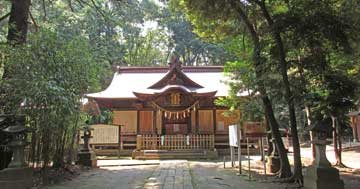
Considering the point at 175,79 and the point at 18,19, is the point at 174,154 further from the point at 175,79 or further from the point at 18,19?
the point at 18,19

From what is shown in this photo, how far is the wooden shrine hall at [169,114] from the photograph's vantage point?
17812 millimetres

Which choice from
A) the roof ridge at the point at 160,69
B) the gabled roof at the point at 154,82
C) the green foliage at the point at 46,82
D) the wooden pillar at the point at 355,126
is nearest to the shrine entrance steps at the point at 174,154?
the gabled roof at the point at 154,82

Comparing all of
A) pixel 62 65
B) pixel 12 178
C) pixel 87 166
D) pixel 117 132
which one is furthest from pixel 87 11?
pixel 12 178

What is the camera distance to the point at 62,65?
9031mm

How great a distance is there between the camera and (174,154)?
1720 centimetres

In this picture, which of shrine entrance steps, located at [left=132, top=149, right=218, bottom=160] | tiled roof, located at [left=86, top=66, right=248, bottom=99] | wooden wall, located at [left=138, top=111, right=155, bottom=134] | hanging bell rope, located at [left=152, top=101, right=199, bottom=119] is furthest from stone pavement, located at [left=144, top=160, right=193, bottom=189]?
wooden wall, located at [left=138, top=111, right=155, bottom=134]

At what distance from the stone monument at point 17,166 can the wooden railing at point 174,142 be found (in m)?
9.92

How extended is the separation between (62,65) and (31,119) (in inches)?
63.2

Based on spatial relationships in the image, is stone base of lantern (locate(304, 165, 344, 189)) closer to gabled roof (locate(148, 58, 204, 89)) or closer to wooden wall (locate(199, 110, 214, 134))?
gabled roof (locate(148, 58, 204, 89))

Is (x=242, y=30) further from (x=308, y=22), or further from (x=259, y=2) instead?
(x=308, y=22)

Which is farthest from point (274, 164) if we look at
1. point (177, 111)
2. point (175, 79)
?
point (175, 79)

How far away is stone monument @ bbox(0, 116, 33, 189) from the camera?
7.38 m

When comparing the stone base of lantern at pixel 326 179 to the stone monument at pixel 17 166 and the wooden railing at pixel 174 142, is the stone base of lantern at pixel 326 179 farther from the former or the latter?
the wooden railing at pixel 174 142

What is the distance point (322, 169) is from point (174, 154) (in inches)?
424
